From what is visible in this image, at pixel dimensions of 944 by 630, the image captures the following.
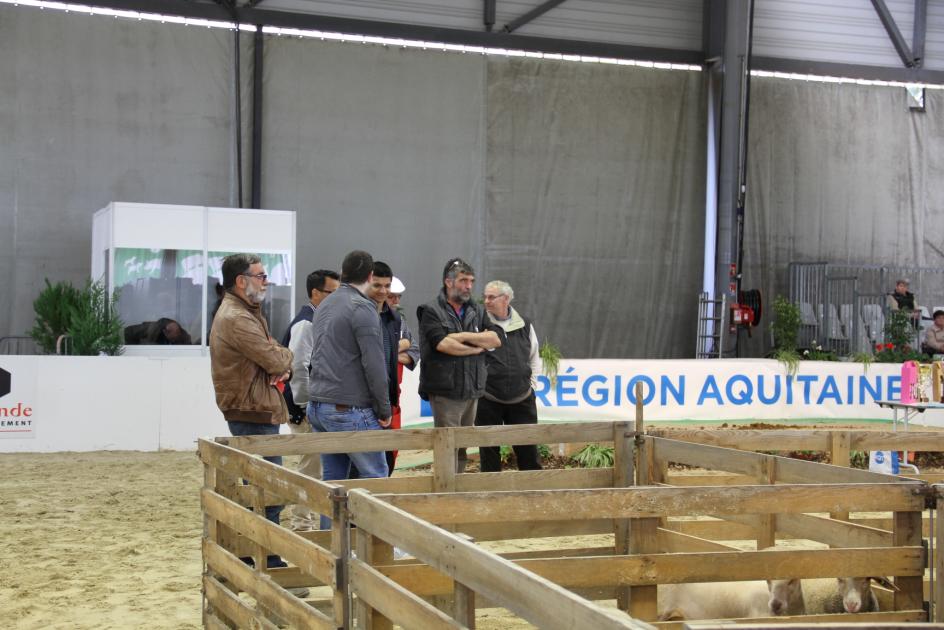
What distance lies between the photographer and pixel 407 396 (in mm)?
12680

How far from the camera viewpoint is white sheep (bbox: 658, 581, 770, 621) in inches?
168

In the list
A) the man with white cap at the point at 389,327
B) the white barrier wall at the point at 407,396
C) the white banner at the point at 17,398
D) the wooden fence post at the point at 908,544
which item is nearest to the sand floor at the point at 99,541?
the white banner at the point at 17,398

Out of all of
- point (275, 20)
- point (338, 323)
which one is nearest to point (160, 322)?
point (275, 20)

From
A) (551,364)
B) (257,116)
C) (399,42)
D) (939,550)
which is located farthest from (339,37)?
(939,550)

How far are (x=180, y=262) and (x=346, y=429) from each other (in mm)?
10085

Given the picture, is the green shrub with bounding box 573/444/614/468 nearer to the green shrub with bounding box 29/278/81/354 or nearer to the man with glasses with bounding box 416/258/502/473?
the man with glasses with bounding box 416/258/502/473

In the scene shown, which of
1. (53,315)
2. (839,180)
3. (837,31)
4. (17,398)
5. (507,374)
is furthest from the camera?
(839,180)

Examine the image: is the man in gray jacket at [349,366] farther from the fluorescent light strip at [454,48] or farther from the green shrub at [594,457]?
the fluorescent light strip at [454,48]

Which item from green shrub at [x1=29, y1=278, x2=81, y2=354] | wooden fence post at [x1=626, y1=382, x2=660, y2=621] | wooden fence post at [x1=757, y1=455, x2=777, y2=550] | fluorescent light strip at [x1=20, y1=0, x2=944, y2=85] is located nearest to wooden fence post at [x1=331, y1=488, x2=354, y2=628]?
wooden fence post at [x1=626, y1=382, x2=660, y2=621]

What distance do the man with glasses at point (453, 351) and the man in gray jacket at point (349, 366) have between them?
1.32 m

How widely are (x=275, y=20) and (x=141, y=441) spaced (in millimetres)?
9107

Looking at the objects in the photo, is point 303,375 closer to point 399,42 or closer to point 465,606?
point 465,606

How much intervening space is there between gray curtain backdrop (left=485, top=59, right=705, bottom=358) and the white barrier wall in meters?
6.34

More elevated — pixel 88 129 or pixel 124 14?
pixel 124 14
